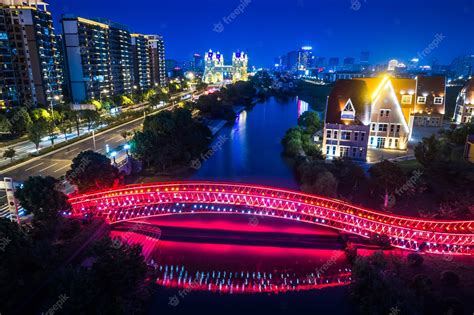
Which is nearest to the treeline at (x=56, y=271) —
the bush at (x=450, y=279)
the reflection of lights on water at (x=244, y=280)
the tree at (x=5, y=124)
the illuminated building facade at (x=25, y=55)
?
the reflection of lights on water at (x=244, y=280)

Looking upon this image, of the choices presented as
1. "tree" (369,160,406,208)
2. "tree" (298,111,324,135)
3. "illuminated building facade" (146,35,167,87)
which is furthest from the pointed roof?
"illuminated building facade" (146,35,167,87)

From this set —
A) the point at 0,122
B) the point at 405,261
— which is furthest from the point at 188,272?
the point at 0,122

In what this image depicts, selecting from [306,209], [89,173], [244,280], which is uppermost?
[89,173]

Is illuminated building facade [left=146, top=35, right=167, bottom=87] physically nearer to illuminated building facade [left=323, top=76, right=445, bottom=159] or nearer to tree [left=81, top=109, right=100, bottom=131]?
tree [left=81, top=109, right=100, bottom=131]

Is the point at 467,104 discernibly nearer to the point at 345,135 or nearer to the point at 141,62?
the point at 345,135

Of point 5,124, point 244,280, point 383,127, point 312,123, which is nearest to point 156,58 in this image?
point 5,124

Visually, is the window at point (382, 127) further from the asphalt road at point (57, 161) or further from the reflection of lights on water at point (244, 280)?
the asphalt road at point (57, 161)
